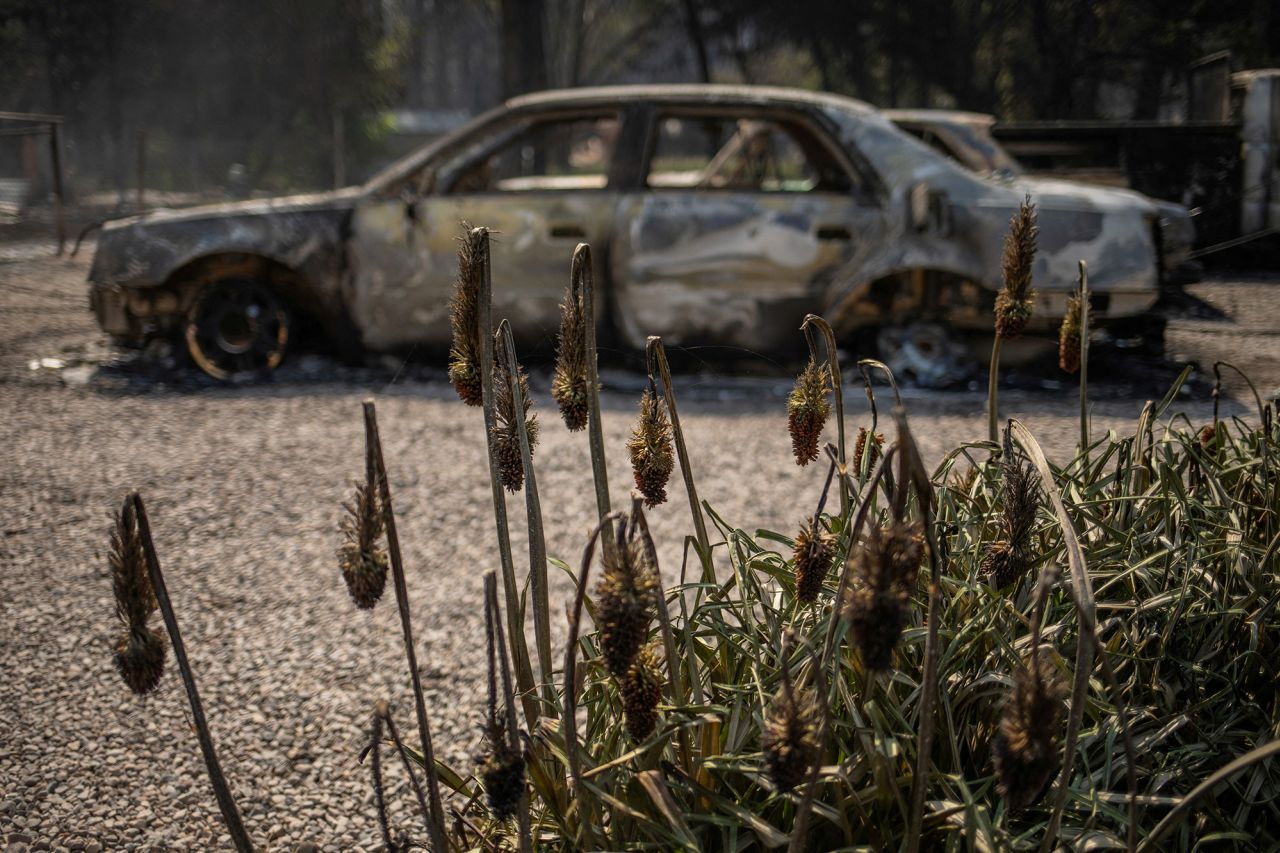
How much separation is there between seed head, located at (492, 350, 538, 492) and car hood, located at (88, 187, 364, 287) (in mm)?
5343

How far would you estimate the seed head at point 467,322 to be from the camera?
5.08 feet

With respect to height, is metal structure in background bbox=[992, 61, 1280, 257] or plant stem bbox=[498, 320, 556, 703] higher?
metal structure in background bbox=[992, 61, 1280, 257]

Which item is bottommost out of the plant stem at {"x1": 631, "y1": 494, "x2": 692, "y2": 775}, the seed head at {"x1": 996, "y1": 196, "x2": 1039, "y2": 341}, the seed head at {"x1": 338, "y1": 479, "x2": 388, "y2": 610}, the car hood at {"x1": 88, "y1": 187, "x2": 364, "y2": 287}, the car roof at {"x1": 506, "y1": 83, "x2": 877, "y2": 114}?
the plant stem at {"x1": 631, "y1": 494, "x2": 692, "y2": 775}

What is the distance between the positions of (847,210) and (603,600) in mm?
5386

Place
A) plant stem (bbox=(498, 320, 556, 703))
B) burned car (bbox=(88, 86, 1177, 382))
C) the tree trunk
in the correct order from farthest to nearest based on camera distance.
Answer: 1. the tree trunk
2. burned car (bbox=(88, 86, 1177, 382))
3. plant stem (bbox=(498, 320, 556, 703))

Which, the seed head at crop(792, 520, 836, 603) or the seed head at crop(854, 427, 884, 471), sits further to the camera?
the seed head at crop(854, 427, 884, 471)

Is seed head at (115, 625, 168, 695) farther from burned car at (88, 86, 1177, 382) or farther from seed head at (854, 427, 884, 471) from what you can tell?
burned car at (88, 86, 1177, 382)

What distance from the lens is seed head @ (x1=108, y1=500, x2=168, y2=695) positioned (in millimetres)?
1324

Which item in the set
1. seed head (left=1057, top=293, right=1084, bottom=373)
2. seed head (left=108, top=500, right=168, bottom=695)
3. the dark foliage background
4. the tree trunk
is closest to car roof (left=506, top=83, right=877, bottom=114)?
seed head (left=1057, top=293, right=1084, bottom=373)

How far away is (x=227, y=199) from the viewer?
23.7m

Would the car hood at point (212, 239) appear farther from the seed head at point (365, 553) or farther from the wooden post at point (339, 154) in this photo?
the wooden post at point (339, 154)

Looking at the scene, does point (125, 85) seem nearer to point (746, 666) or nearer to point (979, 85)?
point (979, 85)

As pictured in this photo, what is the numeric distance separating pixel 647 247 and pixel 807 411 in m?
4.92

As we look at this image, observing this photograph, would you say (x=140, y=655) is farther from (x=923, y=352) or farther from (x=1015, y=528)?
(x=923, y=352)
